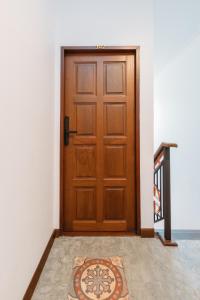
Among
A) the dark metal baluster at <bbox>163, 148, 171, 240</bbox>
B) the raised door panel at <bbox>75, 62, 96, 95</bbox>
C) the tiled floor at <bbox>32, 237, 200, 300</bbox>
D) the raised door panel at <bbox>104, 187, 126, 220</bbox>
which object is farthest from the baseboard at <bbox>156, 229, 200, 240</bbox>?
the raised door panel at <bbox>75, 62, 96, 95</bbox>

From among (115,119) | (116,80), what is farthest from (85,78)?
(115,119)

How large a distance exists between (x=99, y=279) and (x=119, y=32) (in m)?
2.47

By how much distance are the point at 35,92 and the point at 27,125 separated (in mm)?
351

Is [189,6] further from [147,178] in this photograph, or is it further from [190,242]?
[190,242]

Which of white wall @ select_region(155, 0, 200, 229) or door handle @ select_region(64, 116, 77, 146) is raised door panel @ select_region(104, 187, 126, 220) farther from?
white wall @ select_region(155, 0, 200, 229)

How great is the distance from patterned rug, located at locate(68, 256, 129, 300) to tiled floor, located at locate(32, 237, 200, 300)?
49 mm

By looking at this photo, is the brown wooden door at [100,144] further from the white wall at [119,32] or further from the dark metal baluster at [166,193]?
the dark metal baluster at [166,193]

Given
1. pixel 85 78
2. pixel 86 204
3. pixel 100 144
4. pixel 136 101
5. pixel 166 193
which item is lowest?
pixel 86 204

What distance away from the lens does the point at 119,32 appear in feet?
8.44

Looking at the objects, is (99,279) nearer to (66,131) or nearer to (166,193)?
(166,193)

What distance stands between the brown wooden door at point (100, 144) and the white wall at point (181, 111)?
1.60 meters

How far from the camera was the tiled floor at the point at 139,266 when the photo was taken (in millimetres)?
1573

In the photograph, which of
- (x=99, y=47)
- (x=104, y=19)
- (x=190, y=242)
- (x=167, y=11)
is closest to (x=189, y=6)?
(x=167, y=11)

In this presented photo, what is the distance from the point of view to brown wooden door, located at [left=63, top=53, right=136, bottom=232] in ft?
8.58
